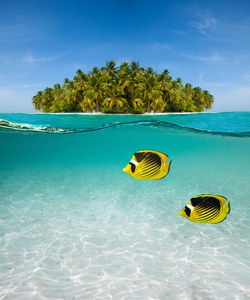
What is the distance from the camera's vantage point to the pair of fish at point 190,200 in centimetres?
345

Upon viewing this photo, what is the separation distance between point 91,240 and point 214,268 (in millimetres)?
2955

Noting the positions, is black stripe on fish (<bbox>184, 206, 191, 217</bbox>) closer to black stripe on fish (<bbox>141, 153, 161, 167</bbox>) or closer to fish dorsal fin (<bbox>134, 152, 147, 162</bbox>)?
black stripe on fish (<bbox>141, 153, 161, 167</bbox>)

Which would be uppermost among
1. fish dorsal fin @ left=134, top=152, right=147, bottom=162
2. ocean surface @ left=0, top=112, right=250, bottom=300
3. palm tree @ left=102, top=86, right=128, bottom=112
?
palm tree @ left=102, top=86, right=128, bottom=112

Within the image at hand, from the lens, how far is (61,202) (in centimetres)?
828

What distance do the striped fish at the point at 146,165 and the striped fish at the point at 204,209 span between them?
84 centimetres

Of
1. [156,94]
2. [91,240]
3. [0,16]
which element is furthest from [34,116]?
[156,94]

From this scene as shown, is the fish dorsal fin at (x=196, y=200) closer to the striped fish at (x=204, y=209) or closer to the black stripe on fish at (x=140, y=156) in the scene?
the striped fish at (x=204, y=209)

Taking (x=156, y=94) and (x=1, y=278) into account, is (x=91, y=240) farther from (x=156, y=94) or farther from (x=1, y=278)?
(x=156, y=94)

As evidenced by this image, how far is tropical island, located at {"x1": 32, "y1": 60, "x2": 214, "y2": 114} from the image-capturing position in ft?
109

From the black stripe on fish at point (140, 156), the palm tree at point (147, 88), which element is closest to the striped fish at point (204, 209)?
the black stripe on fish at point (140, 156)

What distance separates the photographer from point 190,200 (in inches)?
141

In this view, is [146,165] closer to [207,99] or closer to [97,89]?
[97,89]

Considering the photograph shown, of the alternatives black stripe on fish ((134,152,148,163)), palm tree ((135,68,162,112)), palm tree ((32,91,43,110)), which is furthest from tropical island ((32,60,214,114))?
black stripe on fish ((134,152,148,163))

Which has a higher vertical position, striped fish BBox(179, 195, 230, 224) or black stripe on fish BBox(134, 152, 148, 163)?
black stripe on fish BBox(134, 152, 148, 163)
